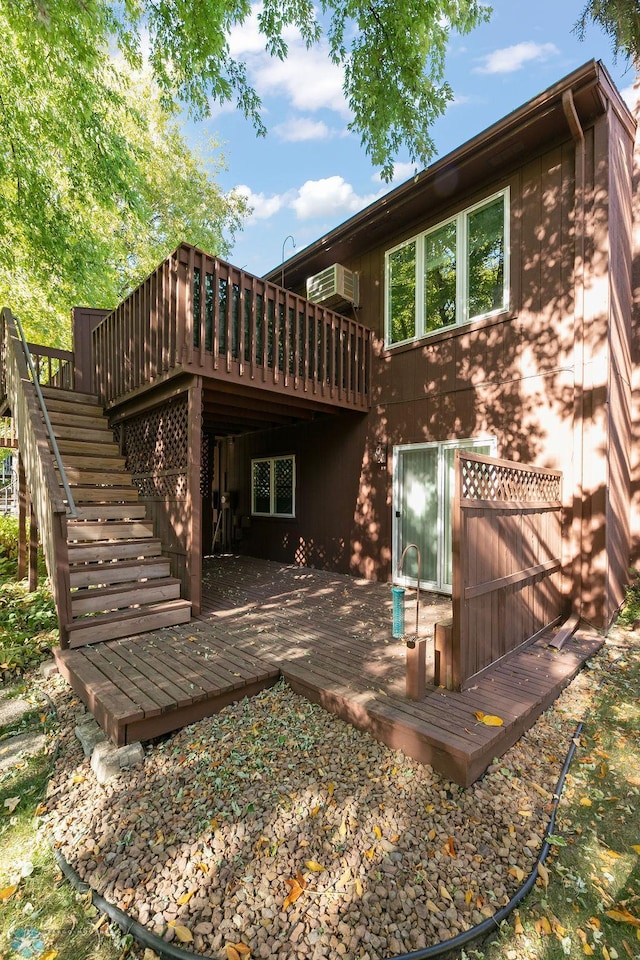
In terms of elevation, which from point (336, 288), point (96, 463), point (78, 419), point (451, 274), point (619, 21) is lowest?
point (96, 463)

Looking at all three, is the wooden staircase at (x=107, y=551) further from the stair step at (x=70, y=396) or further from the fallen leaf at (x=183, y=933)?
the fallen leaf at (x=183, y=933)

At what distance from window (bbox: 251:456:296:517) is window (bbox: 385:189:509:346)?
299 centimetres

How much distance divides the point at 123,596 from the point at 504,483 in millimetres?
3524

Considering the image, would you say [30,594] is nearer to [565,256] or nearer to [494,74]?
[565,256]

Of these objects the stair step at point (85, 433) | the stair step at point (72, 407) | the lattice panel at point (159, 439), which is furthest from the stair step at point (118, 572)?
the stair step at point (72, 407)

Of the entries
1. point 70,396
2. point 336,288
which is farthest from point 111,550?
point 336,288

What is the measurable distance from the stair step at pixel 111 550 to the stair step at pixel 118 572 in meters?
0.06

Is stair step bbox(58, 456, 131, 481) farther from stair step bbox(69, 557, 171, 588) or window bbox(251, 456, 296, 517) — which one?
window bbox(251, 456, 296, 517)

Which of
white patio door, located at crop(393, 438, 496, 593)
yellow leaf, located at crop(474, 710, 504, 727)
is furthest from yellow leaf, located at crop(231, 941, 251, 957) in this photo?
white patio door, located at crop(393, 438, 496, 593)

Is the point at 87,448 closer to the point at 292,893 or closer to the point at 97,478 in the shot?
the point at 97,478

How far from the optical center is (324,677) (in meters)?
3.10

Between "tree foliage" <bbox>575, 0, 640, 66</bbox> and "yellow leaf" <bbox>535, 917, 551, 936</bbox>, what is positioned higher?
"tree foliage" <bbox>575, 0, 640, 66</bbox>

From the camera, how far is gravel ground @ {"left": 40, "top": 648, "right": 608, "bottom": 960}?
5.40ft

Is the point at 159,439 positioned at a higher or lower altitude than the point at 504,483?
higher
